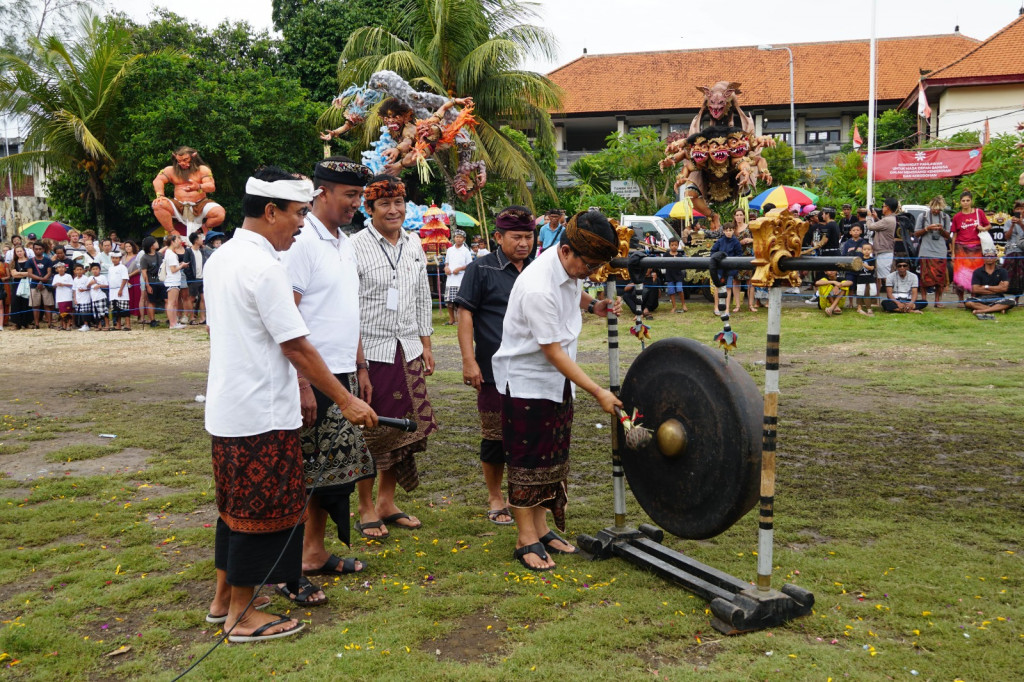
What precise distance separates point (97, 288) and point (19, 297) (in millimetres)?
2038

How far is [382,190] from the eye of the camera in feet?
16.3

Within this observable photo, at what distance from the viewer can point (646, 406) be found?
172 inches

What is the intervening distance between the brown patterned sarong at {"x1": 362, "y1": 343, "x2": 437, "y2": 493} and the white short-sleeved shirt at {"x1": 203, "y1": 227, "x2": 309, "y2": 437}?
1.38 metres

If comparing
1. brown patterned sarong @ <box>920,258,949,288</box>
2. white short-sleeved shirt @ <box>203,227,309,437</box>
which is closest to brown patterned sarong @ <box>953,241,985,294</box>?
brown patterned sarong @ <box>920,258,949,288</box>

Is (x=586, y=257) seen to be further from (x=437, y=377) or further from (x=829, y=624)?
(x=437, y=377)

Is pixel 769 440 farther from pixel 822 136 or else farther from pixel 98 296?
pixel 822 136

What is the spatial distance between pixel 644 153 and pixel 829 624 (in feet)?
94.0

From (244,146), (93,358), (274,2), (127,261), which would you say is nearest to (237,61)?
(274,2)

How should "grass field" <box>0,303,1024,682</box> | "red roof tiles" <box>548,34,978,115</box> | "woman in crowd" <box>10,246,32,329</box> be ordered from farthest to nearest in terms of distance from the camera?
"red roof tiles" <box>548,34,978,115</box> → "woman in crowd" <box>10,246,32,329</box> → "grass field" <box>0,303,1024,682</box>

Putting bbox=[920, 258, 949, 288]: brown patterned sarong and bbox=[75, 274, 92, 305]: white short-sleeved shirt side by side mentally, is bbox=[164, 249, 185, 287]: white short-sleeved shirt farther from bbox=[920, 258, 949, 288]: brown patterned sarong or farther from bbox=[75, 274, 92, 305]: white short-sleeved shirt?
bbox=[920, 258, 949, 288]: brown patterned sarong

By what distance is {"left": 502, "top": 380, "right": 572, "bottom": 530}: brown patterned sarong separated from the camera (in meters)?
4.54

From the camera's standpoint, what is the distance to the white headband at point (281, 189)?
3.66 m

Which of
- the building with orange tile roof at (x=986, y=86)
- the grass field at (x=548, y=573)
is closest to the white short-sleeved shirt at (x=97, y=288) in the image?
the grass field at (x=548, y=573)

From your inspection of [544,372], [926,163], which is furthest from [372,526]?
[926,163]
